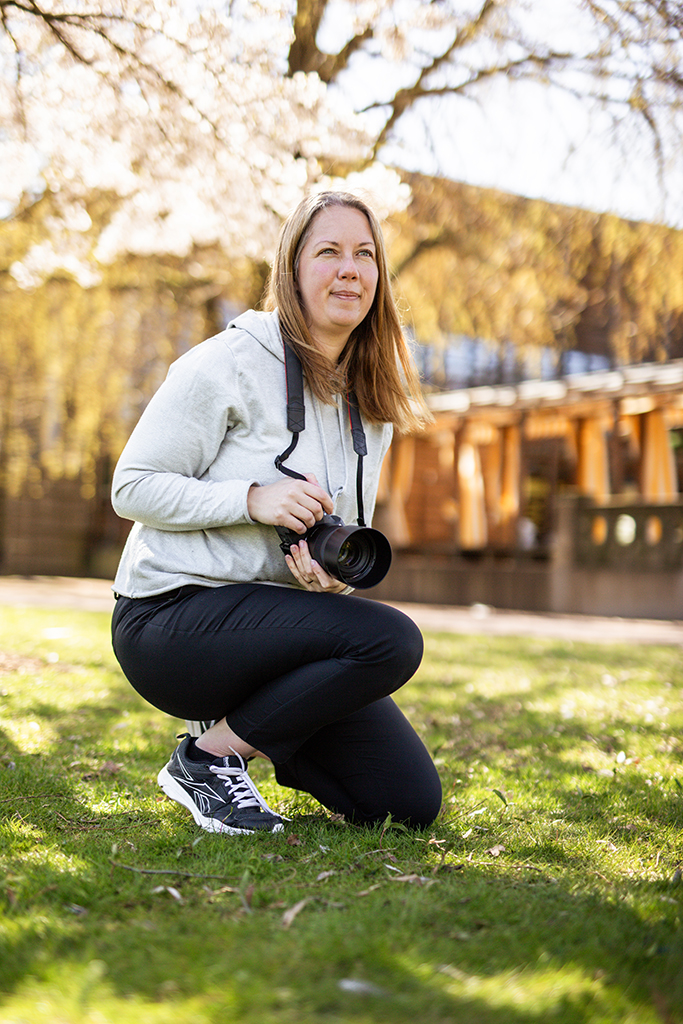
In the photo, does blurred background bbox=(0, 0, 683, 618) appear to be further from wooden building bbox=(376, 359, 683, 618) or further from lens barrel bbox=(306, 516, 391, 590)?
lens barrel bbox=(306, 516, 391, 590)

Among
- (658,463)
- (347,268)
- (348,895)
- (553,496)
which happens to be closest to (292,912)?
(348,895)

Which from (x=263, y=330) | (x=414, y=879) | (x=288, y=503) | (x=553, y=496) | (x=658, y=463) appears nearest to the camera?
(x=414, y=879)

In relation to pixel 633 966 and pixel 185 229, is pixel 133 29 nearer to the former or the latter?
pixel 185 229

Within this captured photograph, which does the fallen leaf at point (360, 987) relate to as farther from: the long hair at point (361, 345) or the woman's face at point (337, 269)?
the woman's face at point (337, 269)

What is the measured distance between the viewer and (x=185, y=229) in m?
8.02

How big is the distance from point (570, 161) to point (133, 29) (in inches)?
113

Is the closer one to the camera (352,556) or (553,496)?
(352,556)

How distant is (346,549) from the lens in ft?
7.80

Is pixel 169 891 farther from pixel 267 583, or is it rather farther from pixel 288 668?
pixel 267 583

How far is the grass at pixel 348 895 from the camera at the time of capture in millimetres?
1383

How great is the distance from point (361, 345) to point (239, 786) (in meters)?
1.33

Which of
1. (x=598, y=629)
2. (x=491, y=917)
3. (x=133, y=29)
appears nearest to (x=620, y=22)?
(x=133, y=29)

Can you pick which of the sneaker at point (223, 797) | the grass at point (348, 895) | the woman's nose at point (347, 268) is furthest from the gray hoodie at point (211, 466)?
the grass at point (348, 895)

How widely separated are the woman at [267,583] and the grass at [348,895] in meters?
0.15
